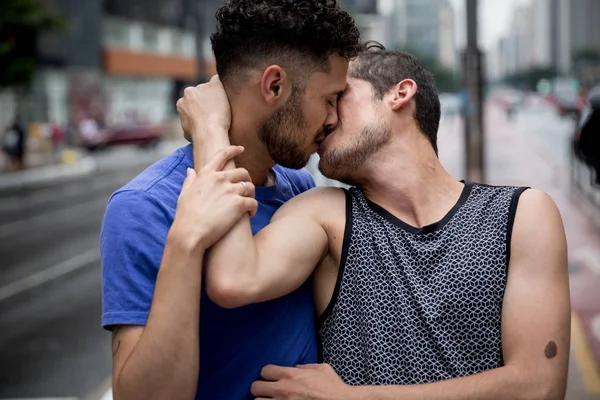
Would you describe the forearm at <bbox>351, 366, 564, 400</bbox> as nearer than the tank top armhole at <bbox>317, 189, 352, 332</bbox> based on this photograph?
Yes

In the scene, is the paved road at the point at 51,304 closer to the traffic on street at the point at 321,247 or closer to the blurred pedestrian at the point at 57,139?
the traffic on street at the point at 321,247

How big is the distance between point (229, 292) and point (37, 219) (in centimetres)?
1652

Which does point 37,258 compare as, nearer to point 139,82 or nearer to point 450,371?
point 450,371

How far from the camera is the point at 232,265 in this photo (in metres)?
2.10

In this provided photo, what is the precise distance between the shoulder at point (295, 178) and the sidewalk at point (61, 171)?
79.3 ft

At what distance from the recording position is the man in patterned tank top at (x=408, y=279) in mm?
2129

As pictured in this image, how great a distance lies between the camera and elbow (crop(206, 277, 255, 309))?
208 cm

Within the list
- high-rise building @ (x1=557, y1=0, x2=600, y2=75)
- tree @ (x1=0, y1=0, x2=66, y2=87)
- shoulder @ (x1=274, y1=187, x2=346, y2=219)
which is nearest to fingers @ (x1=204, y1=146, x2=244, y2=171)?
shoulder @ (x1=274, y1=187, x2=346, y2=219)

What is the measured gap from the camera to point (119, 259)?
208cm

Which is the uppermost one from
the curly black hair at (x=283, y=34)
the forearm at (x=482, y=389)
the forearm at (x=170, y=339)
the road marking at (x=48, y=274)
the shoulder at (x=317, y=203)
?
the curly black hair at (x=283, y=34)

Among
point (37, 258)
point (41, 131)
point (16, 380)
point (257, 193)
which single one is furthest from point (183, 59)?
point (257, 193)

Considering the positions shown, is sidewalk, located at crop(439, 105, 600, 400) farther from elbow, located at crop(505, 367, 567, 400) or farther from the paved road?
the paved road

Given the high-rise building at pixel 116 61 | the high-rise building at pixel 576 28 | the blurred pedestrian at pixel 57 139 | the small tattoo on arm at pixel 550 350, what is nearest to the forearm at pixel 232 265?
the small tattoo on arm at pixel 550 350

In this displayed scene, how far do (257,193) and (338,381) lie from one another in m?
0.60
